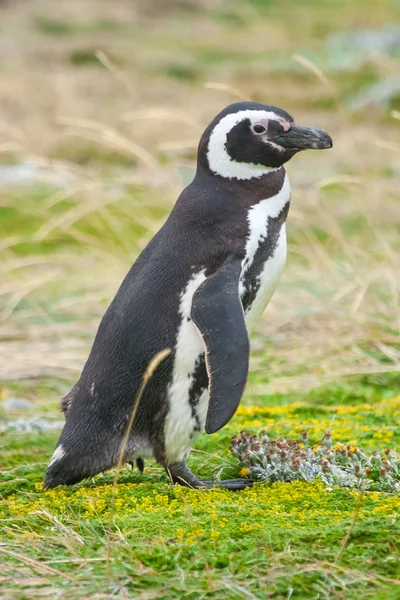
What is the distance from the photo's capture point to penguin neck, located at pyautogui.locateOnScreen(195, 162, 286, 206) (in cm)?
395

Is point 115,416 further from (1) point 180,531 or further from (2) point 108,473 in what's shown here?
(1) point 180,531

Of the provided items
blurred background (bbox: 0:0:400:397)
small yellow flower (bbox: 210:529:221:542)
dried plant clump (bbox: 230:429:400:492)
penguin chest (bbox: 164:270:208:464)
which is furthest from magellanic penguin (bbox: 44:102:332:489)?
blurred background (bbox: 0:0:400:397)

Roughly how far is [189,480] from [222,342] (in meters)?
0.57

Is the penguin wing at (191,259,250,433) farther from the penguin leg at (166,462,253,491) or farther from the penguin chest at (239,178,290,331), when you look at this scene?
the penguin leg at (166,462,253,491)

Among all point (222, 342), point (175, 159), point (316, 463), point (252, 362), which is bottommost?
point (252, 362)

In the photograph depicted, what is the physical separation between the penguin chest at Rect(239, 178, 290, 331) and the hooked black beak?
0.61 feet

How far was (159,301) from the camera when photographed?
12.4 ft

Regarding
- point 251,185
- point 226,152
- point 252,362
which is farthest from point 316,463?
point 252,362

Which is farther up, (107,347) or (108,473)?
(107,347)

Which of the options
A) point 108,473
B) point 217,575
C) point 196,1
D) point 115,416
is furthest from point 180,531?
point 196,1

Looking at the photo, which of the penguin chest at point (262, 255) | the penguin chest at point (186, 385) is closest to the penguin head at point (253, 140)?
the penguin chest at point (262, 255)

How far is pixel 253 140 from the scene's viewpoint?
3.93 metres

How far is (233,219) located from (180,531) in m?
1.21

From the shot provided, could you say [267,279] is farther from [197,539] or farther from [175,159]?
[175,159]
